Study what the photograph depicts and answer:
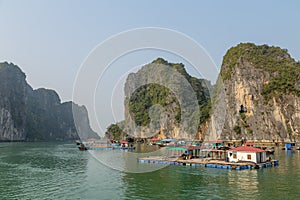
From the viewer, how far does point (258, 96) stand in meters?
79.6

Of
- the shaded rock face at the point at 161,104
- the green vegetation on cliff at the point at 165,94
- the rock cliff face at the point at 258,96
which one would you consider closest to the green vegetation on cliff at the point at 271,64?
the rock cliff face at the point at 258,96

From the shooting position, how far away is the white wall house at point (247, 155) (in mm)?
32656

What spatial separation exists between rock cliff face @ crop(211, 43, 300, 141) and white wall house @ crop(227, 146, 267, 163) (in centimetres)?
4364

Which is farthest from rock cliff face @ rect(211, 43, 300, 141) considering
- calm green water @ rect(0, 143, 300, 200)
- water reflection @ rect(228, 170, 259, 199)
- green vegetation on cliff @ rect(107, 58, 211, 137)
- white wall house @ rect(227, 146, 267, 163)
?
water reflection @ rect(228, 170, 259, 199)

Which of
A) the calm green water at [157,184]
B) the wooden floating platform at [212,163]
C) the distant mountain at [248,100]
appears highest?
the distant mountain at [248,100]

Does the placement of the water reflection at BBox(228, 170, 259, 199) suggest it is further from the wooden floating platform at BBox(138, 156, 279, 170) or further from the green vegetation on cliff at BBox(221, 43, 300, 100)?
the green vegetation on cliff at BBox(221, 43, 300, 100)

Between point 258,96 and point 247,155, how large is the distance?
165 feet

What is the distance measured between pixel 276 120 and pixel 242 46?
24.7m

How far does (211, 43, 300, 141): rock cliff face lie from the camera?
74125 millimetres

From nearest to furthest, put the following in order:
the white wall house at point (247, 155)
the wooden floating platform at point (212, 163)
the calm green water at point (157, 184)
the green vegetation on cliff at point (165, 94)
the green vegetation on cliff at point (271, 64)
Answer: the calm green water at point (157, 184)
the wooden floating platform at point (212, 163)
the white wall house at point (247, 155)
the green vegetation on cliff at point (271, 64)
the green vegetation on cliff at point (165, 94)

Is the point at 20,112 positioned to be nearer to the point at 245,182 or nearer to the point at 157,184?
the point at 157,184

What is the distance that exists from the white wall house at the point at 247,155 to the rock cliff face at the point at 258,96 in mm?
43642

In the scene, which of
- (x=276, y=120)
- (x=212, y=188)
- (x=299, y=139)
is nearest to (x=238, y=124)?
(x=276, y=120)

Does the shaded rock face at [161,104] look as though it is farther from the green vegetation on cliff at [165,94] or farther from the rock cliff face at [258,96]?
the rock cliff face at [258,96]
